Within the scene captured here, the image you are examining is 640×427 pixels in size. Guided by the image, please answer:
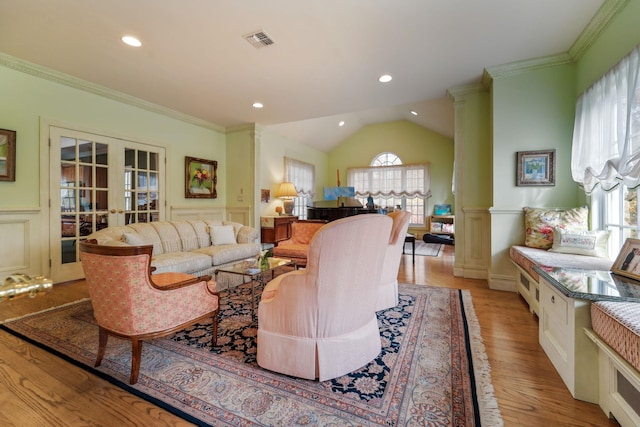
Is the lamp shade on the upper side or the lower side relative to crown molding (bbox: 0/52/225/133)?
lower

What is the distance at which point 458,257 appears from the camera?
3979mm

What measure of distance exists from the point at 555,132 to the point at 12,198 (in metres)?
6.31

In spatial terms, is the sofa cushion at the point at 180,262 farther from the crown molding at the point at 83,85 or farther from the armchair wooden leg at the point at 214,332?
the crown molding at the point at 83,85

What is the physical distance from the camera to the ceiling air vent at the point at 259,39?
8.62 ft

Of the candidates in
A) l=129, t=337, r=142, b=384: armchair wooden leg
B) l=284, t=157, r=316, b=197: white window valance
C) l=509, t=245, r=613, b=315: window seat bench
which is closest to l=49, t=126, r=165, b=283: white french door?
l=129, t=337, r=142, b=384: armchair wooden leg

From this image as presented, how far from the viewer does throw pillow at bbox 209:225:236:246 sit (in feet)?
13.1

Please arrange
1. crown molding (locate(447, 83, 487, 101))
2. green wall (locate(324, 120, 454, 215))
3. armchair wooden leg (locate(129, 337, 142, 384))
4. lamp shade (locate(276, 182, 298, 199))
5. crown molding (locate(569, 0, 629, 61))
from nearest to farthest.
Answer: armchair wooden leg (locate(129, 337, 142, 384)) < crown molding (locate(569, 0, 629, 61)) < crown molding (locate(447, 83, 487, 101)) < lamp shade (locate(276, 182, 298, 199)) < green wall (locate(324, 120, 454, 215))

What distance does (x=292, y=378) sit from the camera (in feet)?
5.39

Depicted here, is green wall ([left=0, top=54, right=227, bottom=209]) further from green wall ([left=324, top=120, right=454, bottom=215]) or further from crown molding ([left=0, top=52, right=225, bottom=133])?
green wall ([left=324, top=120, right=454, bottom=215])

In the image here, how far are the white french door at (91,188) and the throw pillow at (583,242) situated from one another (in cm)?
557

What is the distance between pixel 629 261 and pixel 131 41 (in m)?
4.48

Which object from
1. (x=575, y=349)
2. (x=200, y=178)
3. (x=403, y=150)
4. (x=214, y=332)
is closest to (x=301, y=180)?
(x=200, y=178)

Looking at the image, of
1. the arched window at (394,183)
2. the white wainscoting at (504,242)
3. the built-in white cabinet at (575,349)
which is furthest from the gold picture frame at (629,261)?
the arched window at (394,183)

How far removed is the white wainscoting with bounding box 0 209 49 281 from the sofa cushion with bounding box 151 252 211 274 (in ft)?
5.17
